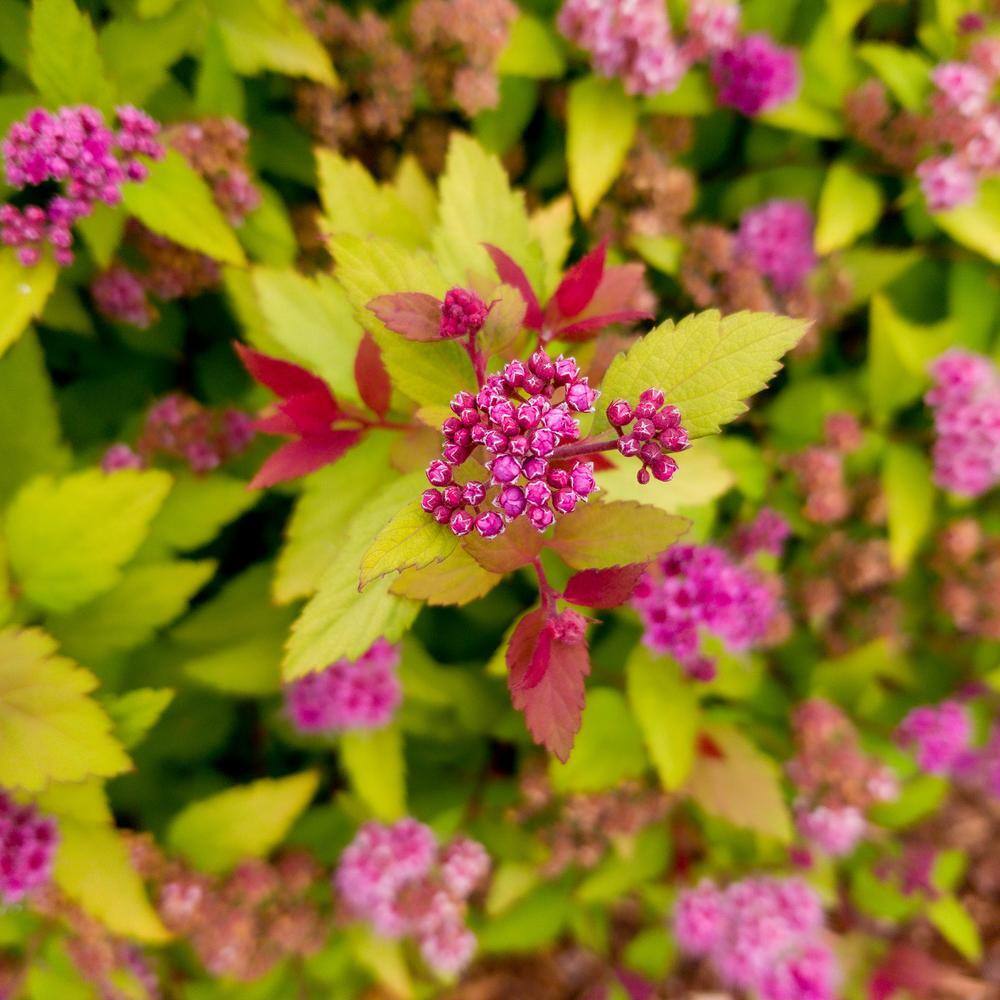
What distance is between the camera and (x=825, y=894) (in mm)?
2029

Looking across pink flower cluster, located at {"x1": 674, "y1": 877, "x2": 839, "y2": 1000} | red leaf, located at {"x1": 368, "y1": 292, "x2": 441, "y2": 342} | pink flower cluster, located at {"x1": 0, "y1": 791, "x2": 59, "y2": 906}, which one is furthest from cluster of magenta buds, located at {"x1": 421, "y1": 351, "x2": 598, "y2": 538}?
pink flower cluster, located at {"x1": 674, "y1": 877, "x2": 839, "y2": 1000}

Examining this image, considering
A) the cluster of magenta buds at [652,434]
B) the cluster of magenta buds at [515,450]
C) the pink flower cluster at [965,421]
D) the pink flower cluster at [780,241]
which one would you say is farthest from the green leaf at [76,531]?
the pink flower cluster at [965,421]

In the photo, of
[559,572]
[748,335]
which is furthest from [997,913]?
[748,335]

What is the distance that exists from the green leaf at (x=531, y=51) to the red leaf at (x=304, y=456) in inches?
34.6

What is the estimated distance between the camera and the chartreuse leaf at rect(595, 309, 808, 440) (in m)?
0.89

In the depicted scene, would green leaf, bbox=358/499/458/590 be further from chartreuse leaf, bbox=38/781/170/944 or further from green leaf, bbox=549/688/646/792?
green leaf, bbox=549/688/646/792

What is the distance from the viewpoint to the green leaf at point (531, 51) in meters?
1.61

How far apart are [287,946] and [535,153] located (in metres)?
1.76

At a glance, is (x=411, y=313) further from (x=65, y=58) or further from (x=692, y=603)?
(x=692, y=603)

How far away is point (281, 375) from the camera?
45.7 inches

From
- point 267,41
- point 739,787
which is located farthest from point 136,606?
point 739,787

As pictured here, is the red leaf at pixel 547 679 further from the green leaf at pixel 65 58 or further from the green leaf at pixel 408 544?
the green leaf at pixel 65 58

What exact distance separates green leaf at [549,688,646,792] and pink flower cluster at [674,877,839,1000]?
16.7 inches

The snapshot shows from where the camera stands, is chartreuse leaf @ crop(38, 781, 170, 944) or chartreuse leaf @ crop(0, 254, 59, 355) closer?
chartreuse leaf @ crop(0, 254, 59, 355)
